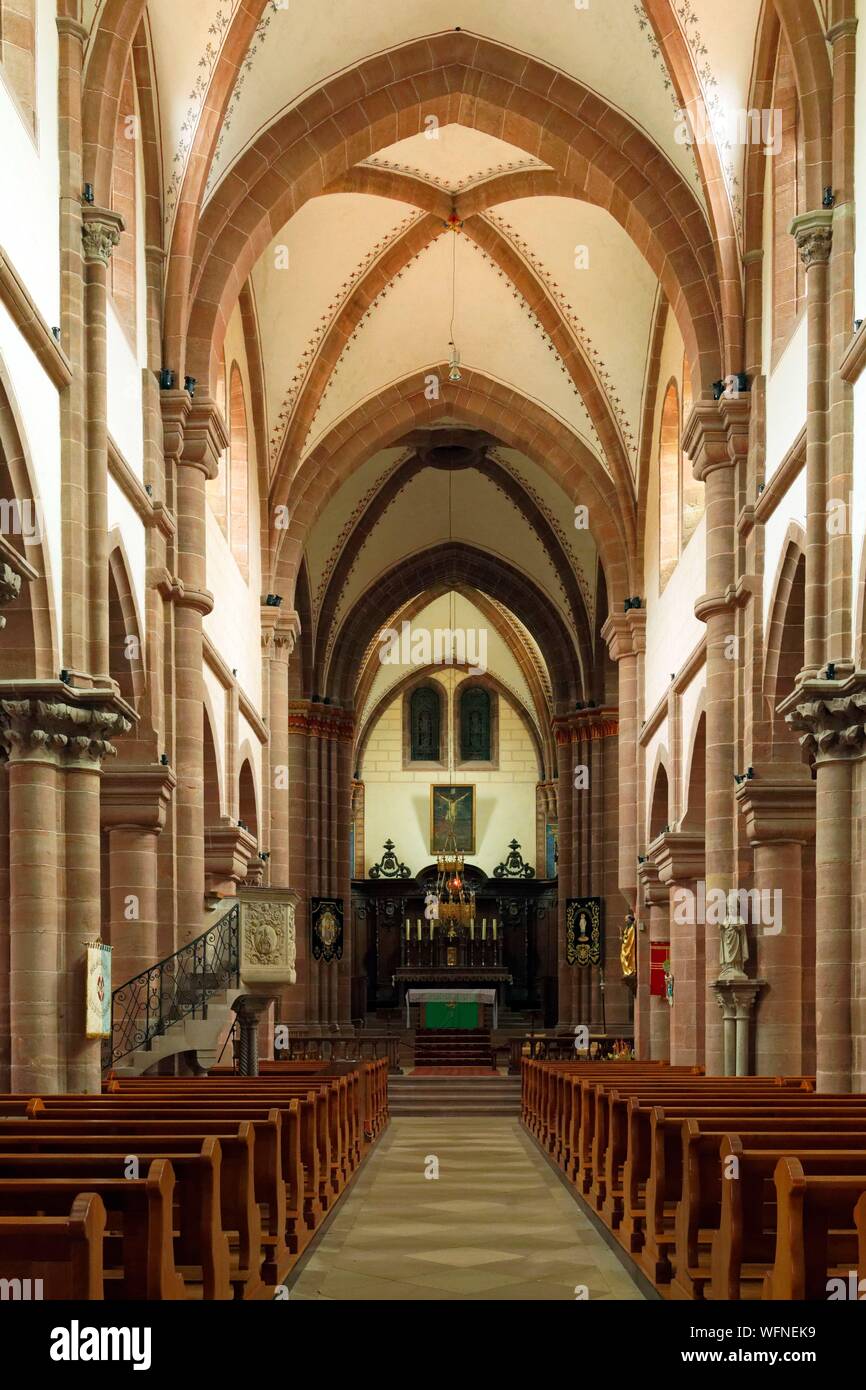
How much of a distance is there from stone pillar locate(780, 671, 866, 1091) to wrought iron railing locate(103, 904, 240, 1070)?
692 centimetres

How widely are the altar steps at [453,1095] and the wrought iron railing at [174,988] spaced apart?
951 cm

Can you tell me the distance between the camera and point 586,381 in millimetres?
28656

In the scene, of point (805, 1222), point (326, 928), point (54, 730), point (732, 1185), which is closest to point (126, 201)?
point (54, 730)

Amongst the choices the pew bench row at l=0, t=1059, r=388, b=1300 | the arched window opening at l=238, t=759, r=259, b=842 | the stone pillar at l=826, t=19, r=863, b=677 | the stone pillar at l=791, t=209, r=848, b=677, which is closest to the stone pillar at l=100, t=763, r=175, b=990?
the pew bench row at l=0, t=1059, r=388, b=1300

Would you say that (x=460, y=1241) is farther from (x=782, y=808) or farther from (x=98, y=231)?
(x=98, y=231)

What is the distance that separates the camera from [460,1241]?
11555 millimetres

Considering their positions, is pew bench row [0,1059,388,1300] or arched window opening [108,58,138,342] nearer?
pew bench row [0,1059,388,1300]

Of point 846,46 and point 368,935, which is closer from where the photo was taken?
point 846,46

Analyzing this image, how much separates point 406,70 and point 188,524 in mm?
6557

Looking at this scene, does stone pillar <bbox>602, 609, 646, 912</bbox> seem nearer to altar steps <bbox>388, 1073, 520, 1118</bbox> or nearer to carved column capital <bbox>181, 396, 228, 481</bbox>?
altar steps <bbox>388, 1073, 520, 1118</bbox>

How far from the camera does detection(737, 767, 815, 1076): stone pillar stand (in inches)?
732

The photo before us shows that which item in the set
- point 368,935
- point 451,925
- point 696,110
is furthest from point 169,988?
point 368,935
